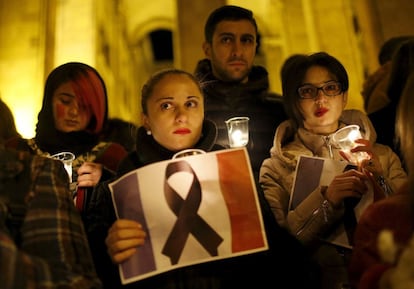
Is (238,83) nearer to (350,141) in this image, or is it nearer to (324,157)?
(324,157)

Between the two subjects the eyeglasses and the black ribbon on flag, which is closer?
the black ribbon on flag

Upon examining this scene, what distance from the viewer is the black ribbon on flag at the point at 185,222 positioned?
2.01 meters

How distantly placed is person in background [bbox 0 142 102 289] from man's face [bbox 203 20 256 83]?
1.98 metres

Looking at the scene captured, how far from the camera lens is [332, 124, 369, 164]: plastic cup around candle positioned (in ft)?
7.98

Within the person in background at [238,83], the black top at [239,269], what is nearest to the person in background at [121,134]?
the person in background at [238,83]

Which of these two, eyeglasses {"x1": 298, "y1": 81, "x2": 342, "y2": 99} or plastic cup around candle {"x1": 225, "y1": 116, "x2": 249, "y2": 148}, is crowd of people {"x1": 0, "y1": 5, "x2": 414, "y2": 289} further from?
plastic cup around candle {"x1": 225, "y1": 116, "x2": 249, "y2": 148}

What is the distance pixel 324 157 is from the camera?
285 centimetres

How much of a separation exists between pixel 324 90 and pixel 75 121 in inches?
66.8

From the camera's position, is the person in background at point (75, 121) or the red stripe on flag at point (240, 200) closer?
the red stripe on flag at point (240, 200)

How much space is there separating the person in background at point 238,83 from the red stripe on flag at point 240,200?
1.21 m

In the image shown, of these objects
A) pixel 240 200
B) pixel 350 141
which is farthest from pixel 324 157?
pixel 240 200

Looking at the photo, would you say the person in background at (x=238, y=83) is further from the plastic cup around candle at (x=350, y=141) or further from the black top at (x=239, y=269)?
the black top at (x=239, y=269)

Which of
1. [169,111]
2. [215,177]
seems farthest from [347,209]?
[169,111]

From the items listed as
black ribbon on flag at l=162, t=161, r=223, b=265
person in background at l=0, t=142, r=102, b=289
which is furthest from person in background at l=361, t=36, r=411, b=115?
person in background at l=0, t=142, r=102, b=289
